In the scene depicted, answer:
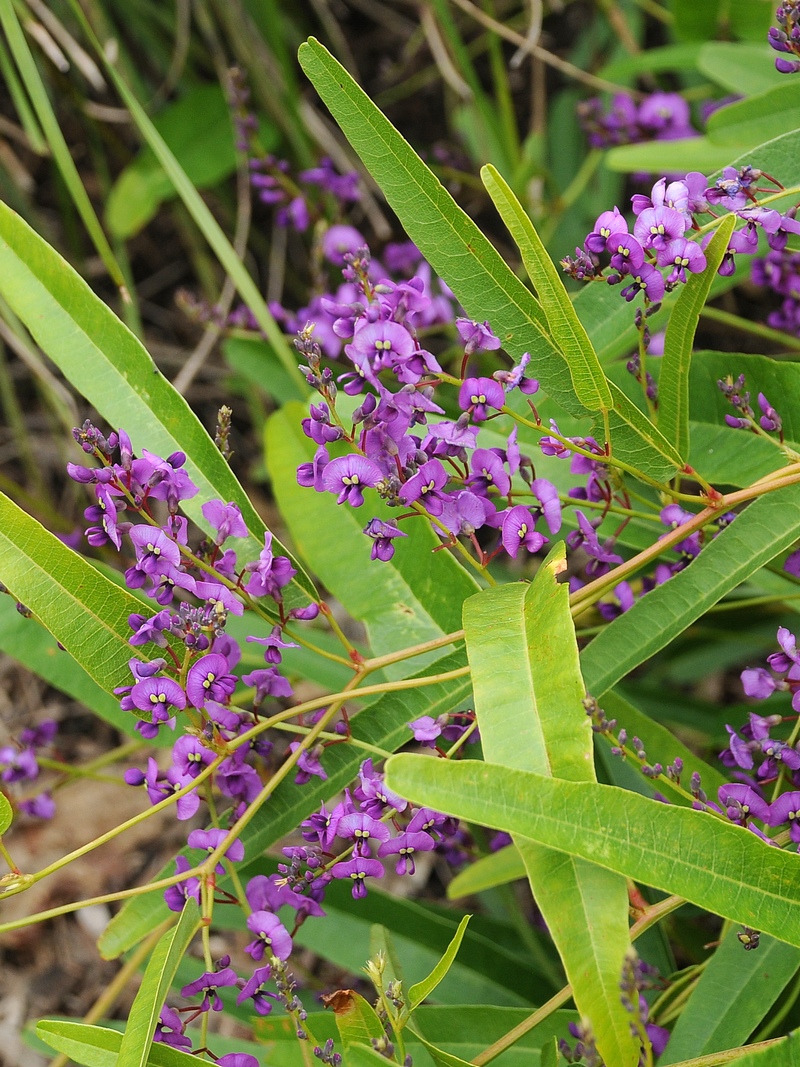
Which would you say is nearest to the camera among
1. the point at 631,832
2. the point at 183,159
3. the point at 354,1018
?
the point at 631,832

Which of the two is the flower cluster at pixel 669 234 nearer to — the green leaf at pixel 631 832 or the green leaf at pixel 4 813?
the green leaf at pixel 631 832

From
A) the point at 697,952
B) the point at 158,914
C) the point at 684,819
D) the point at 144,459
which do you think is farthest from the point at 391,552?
the point at 697,952

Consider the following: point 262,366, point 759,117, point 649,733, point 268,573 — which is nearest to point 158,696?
point 268,573

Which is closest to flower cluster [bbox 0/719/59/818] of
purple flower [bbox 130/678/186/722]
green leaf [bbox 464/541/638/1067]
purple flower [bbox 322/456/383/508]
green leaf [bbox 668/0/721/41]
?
purple flower [bbox 130/678/186/722]

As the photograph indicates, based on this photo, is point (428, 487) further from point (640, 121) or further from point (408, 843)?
point (640, 121)

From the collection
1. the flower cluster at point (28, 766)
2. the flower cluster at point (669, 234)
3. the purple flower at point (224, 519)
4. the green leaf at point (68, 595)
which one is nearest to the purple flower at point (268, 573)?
the purple flower at point (224, 519)
